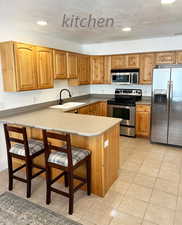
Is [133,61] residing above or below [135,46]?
below

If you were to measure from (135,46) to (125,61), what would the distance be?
1.67ft

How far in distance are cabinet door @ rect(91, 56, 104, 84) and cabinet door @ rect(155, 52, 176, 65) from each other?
5.01ft

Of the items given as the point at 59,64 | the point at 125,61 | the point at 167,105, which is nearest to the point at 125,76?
the point at 125,61

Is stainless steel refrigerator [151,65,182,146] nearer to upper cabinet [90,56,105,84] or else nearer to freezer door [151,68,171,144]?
freezer door [151,68,171,144]

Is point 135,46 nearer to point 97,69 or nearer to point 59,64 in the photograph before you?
point 97,69

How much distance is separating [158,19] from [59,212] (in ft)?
10.8

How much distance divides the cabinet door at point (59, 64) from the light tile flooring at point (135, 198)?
2.18 m

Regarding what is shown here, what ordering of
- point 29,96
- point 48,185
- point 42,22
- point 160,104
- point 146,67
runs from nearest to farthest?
point 48,185
point 42,22
point 29,96
point 160,104
point 146,67

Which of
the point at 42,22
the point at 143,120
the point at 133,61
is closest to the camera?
the point at 42,22

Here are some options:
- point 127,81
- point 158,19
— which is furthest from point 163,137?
point 158,19

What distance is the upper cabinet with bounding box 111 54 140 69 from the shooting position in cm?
472

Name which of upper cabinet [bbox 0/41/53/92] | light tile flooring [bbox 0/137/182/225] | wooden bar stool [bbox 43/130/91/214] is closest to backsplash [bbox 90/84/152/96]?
light tile flooring [bbox 0/137/182/225]

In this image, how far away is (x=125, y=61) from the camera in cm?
486

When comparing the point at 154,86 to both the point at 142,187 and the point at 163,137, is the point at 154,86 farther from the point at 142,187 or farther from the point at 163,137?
the point at 142,187
